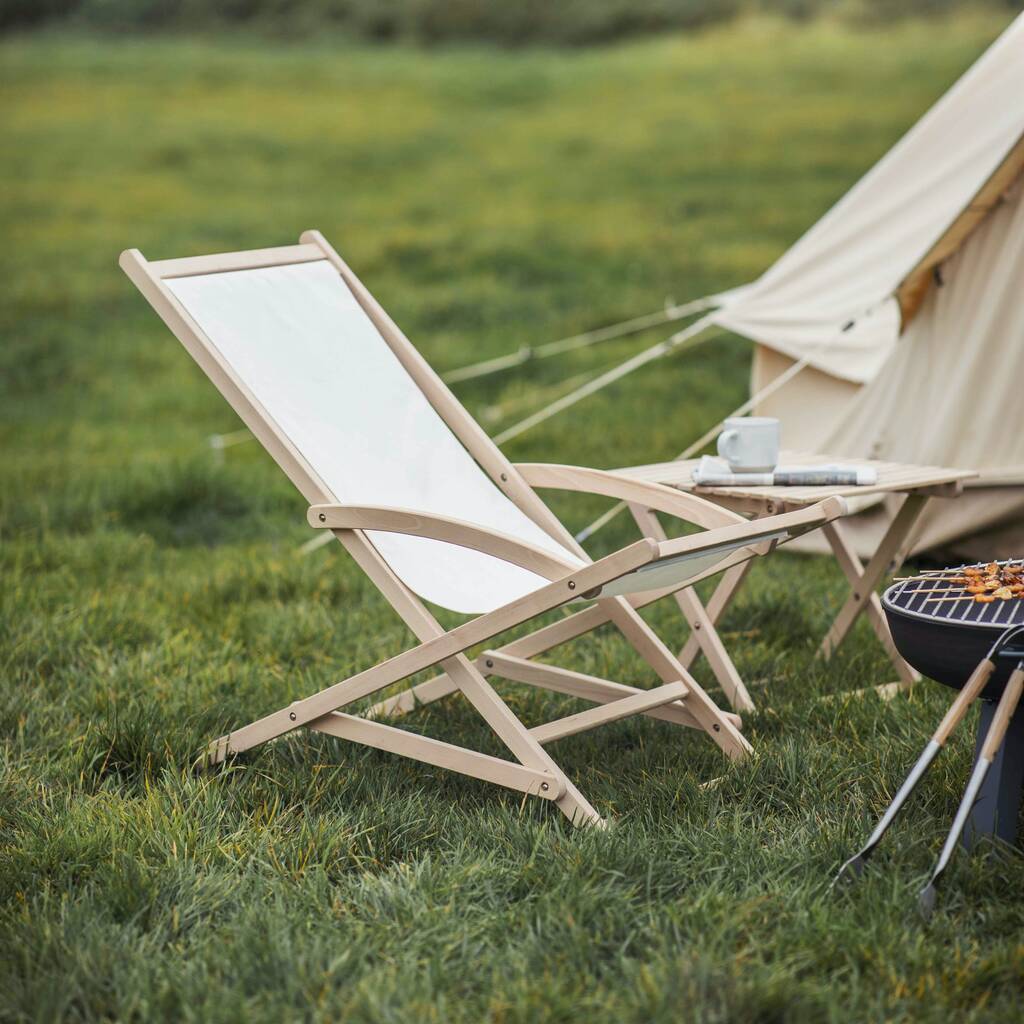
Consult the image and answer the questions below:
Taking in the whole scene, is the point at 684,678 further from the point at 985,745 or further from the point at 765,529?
the point at 985,745

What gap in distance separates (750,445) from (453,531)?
0.77 metres

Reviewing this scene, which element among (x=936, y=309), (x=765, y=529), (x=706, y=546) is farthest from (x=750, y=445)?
(x=936, y=309)

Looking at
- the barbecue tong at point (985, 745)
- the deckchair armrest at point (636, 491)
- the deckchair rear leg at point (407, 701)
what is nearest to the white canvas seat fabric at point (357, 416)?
the deckchair armrest at point (636, 491)

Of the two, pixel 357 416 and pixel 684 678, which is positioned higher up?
pixel 357 416

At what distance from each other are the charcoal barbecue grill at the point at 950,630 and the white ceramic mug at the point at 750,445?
0.59 meters

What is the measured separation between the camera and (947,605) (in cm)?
225

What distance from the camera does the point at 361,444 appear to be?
2906mm

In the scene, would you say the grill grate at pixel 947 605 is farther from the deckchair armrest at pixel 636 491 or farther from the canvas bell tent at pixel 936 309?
the canvas bell tent at pixel 936 309

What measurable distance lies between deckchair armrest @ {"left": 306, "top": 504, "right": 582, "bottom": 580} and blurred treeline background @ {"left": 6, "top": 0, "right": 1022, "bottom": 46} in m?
12.7

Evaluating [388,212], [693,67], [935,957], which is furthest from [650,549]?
[693,67]

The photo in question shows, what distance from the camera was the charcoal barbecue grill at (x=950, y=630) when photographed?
83.0 inches

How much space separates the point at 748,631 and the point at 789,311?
1.38 meters

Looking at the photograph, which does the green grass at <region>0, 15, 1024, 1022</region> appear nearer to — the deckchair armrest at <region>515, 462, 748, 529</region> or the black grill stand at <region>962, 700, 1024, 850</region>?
the black grill stand at <region>962, 700, 1024, 850</region>

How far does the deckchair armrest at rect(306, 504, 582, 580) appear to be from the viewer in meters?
2.38
